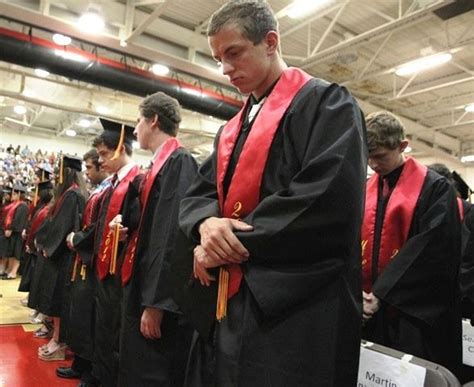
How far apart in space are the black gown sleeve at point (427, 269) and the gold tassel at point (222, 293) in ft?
2.93

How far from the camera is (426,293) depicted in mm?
1788

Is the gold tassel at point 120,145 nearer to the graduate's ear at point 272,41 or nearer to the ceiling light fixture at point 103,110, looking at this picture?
the graduate's ear at point 272,41

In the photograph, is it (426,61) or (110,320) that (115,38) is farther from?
(110,320)

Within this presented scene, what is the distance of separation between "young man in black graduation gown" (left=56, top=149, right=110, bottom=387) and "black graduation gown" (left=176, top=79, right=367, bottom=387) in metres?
2.20

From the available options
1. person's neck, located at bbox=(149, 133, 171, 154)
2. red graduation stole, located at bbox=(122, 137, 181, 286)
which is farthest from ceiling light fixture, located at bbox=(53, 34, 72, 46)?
red graduation stole, located at bbox=(122, 137, 181, 286)

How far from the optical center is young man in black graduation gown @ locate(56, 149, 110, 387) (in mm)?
3016

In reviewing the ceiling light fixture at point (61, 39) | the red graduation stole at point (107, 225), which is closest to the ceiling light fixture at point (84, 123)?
the ceiling light fixture at point (61, 39)

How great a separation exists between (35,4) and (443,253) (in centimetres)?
672

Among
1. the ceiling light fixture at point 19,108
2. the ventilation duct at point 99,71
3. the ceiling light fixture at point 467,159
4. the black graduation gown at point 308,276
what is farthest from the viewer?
the ceiling light fixture at point 19,108

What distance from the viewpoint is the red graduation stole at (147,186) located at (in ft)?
7.41

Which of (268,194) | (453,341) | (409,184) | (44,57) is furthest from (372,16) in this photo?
(268,194)

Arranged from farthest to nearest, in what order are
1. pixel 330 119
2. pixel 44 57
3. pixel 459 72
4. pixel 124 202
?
pixel 459 72 → pixel 44 57 → pixel 124 202 → pixel 330 119

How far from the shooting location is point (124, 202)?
258cm

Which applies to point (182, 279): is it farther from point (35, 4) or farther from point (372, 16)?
point (372, 16)
